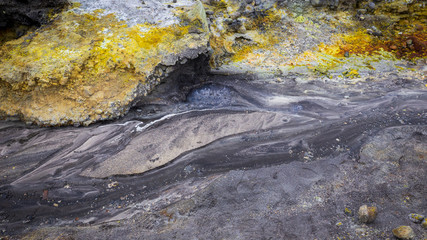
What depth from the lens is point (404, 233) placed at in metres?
2.44

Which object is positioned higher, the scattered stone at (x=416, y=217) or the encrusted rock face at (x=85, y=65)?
the encrusted rock face at (x=85, y=65)

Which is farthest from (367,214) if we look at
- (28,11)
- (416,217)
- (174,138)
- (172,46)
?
(28,11)

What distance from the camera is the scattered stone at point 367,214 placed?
8.68 feet

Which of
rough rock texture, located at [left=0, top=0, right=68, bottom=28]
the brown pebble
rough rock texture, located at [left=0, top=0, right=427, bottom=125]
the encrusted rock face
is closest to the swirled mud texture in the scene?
the brown pebble

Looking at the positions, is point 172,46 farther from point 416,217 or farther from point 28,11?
point 416,217

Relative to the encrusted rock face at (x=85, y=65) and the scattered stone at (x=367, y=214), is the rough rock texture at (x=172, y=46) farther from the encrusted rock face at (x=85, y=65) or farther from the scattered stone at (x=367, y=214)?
the scattered stone at (x=367, y=214)

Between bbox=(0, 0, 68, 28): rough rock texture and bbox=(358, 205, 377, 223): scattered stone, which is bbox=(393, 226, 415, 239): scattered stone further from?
bbox=(0, 0, 68, 28): rough rock texture

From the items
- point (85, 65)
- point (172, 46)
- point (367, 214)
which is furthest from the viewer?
point (172, 46)

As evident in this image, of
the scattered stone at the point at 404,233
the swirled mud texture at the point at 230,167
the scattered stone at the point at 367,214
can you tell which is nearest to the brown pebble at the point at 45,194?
the swirled mud texture at the point at 230,167

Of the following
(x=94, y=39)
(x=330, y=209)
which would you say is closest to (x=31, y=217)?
(x=94, y=39)

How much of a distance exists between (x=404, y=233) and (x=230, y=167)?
194 cm

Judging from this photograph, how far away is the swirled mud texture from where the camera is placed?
283 centimetres

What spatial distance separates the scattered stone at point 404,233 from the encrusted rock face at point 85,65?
11.6ft

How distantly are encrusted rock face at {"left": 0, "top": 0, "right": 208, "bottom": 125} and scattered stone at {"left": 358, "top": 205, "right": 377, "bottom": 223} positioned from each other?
3.22 meters
